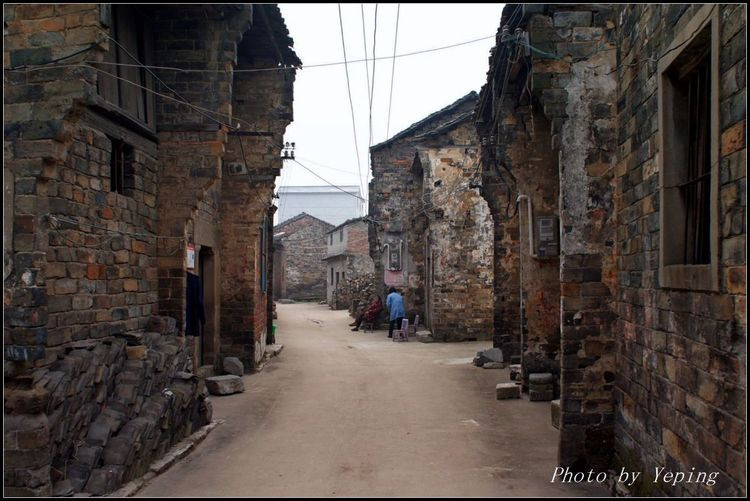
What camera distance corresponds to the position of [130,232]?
816 centimetres

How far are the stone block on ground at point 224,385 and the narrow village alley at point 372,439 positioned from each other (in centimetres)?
21

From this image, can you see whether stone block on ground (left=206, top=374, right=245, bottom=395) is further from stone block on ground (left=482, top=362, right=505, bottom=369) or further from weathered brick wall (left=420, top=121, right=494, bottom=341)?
weathered brick wall (left=420, top=121, right=494, bottom=341)

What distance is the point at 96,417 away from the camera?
5.93m

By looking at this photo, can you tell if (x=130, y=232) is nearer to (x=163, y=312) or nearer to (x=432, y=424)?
(x=163, y=312)

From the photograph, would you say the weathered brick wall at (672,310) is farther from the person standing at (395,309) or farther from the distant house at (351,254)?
the distant house at (351,254)

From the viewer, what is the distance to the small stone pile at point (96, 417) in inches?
197

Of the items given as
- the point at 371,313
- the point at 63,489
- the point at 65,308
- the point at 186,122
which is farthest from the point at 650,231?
the point at 371,313

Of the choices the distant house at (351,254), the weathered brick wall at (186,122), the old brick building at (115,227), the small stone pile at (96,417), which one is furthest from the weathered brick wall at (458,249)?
the distant house at (351,254)

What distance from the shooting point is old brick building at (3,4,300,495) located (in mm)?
5367

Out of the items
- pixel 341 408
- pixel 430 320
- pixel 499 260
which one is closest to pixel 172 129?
pixel 341 408

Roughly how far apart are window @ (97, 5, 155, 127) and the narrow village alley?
13.6 feet

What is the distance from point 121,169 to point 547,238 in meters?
5.75

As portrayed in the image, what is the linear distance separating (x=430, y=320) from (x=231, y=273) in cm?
876

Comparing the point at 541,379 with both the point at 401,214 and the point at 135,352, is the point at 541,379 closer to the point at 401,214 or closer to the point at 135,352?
the point at 135,352
